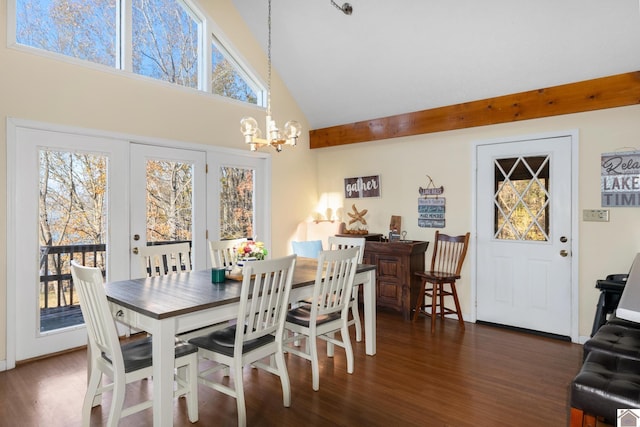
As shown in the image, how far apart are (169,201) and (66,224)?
0.97m

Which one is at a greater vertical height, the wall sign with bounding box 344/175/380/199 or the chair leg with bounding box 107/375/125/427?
the wall sign with bounding box 344/175/380/199

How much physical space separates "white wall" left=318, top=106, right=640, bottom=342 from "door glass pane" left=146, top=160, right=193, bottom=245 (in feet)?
7.02

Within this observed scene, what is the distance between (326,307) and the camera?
112 inches

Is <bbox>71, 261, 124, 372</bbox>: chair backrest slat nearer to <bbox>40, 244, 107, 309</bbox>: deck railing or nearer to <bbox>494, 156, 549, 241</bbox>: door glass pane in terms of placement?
<bbox>40, 244, 107, 309</bbox>: deck railing

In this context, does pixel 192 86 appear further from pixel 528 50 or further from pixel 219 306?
pixel 528 50

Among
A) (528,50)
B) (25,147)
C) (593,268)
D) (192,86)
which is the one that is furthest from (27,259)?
(593,268)

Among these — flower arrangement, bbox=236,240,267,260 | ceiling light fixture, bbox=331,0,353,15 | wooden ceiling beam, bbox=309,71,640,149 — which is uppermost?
ceiling light fixture, bbox=331,0,353,15

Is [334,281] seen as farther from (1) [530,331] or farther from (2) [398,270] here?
(1) [530,331]

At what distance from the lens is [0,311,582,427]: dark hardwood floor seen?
234cm

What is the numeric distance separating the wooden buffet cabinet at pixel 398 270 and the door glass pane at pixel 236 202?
154 centimetres

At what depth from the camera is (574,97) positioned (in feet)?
11.8

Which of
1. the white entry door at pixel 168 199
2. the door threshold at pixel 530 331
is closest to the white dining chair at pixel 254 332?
the white entry door at pixel 168 199

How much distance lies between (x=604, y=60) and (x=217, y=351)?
386 cm

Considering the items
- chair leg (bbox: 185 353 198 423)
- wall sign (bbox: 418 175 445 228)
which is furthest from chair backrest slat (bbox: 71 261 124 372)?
wall sign (bbox: 418 175 445 228)
